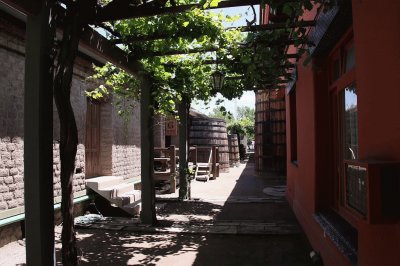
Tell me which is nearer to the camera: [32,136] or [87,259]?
[32,136]

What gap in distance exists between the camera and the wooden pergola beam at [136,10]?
3117 mm

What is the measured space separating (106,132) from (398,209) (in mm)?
7641

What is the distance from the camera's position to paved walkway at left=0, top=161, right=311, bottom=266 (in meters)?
4.24

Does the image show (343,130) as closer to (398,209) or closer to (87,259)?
(398,209)

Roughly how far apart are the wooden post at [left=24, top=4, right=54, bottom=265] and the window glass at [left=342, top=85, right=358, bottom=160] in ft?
8.61

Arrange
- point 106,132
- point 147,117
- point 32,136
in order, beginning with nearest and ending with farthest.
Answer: point 32,136
point 147,117
point 106,132

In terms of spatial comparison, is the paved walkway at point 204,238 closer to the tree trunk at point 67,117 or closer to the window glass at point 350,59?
the tree trunk at point 67,117

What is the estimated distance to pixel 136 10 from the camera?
130 inches

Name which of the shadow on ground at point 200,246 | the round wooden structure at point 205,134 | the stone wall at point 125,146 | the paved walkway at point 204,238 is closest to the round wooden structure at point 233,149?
the round wooden structure at point 205,134

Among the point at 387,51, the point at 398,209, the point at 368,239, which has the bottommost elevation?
the point at 368,239

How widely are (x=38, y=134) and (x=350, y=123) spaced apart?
278cm

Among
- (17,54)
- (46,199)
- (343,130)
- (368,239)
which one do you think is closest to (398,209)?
(368,239)

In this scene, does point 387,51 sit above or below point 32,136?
above

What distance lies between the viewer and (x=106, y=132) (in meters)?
8.65
